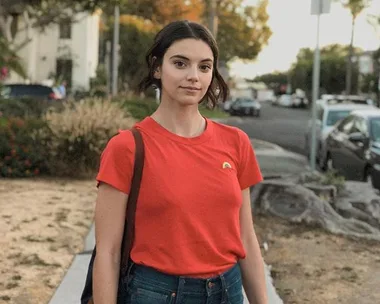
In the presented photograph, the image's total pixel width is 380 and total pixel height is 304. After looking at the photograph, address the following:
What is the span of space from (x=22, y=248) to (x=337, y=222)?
3219 millimetres

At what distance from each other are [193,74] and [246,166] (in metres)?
0.36

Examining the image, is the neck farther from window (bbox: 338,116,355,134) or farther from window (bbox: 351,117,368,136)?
window (bbox: 338,116,355,134)

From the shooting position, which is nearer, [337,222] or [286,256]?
[286,256]

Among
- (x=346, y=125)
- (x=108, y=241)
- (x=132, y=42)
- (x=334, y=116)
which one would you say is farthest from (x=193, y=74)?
(x=132, y=42)

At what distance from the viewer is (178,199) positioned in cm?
213

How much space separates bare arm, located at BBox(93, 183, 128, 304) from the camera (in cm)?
218

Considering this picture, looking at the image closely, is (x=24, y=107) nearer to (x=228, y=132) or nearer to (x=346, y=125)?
(x=346, y=125)

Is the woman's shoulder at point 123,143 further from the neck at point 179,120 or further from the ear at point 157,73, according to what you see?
the ear at point 157,73

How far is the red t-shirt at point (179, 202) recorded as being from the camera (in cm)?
214

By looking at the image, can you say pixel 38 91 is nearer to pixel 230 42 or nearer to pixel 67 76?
pixel 67 76

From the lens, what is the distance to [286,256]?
6469 millimetres

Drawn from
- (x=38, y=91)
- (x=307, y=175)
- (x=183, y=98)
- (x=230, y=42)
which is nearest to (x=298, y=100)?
(x=230, y=42)

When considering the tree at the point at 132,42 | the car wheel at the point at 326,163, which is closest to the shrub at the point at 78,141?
the car wheel at the point at 326,163

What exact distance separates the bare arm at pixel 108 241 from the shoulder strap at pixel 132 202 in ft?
0.05
